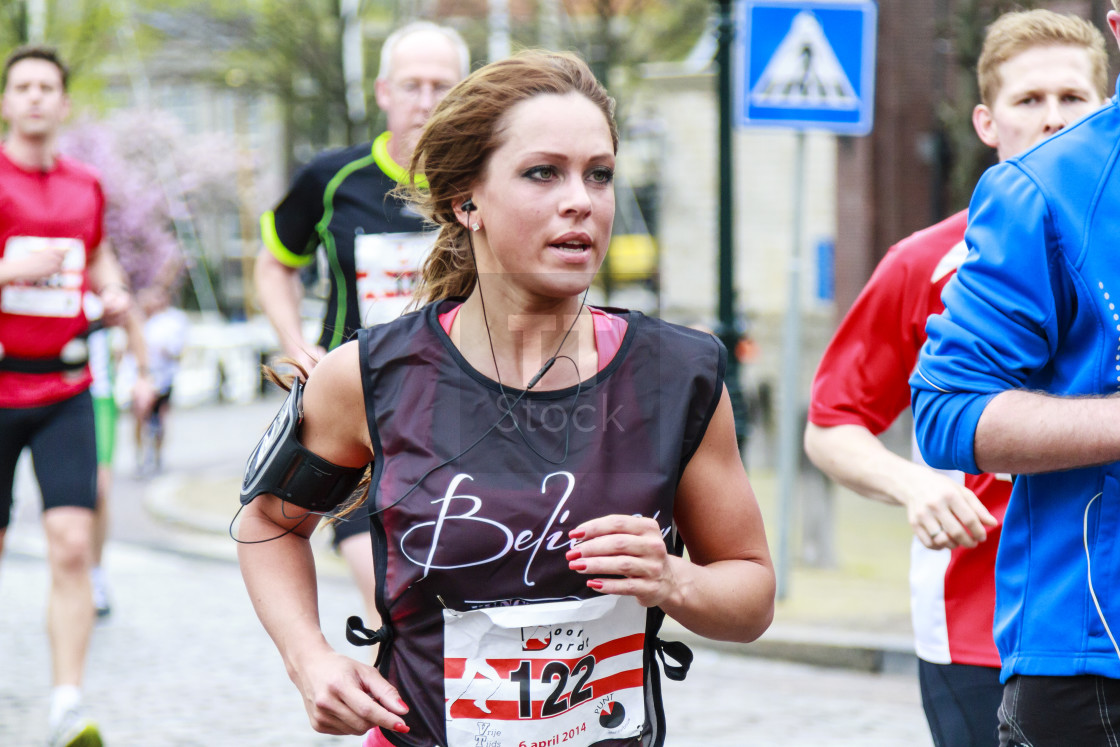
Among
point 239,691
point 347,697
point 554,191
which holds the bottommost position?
point 239,691

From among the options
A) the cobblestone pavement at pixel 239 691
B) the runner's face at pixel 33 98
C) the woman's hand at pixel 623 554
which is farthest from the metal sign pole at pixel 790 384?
the woman's hand at pixel 623 554

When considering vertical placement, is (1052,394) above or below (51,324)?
above

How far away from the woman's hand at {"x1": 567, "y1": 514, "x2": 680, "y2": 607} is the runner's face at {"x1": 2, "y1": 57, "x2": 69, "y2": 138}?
4.02 metres

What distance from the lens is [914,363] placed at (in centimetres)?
323

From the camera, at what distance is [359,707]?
2137mm

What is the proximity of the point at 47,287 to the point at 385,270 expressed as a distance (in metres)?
1.64

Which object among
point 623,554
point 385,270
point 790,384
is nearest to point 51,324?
point 385,270

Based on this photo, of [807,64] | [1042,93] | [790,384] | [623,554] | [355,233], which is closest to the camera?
[623,554]

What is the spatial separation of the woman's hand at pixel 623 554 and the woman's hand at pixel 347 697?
0.39 m

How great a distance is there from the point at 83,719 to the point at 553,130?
332cm

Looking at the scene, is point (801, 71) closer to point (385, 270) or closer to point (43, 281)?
point (385, 270)

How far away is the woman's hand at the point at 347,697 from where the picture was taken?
214 centimetres

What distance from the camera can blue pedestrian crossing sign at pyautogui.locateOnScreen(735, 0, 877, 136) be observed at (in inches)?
308

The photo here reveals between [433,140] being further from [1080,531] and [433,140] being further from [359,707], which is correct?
[1080,531]
